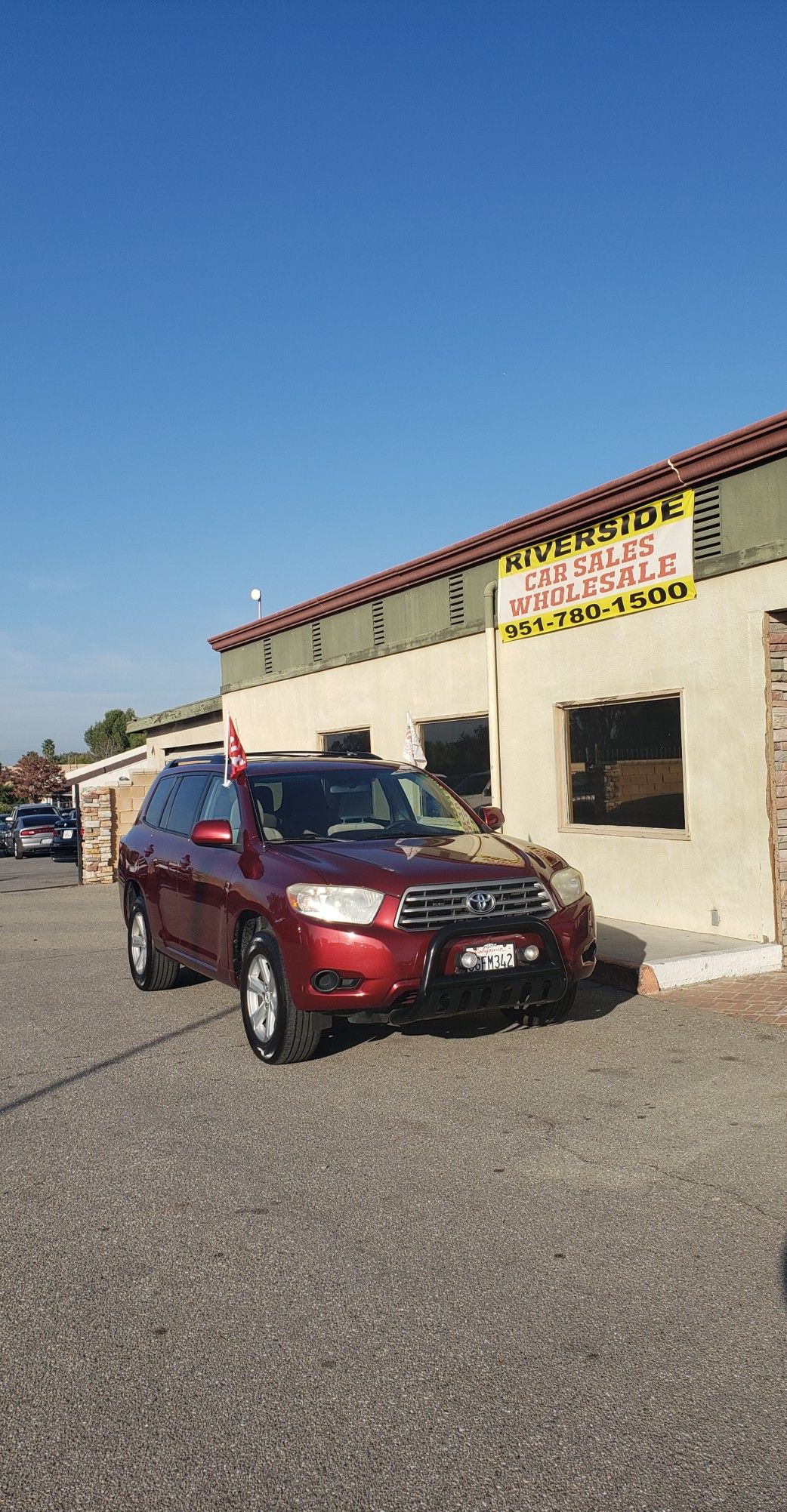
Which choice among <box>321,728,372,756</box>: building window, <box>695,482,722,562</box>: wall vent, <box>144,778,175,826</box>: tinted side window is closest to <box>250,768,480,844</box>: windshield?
<box>144,778,175,826</box>: tinted side window

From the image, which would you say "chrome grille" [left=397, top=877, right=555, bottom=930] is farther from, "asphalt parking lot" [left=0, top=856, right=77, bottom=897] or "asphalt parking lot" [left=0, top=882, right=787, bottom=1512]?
"asphalt parking lot" [left=0, top=856, right=77, bottom=897]

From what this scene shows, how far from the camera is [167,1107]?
6180 millimetres

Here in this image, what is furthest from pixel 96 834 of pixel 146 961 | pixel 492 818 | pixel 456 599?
pixel 492 818

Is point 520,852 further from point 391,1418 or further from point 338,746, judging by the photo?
point 338,746

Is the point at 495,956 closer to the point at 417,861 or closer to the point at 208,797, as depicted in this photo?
the point at 417,861

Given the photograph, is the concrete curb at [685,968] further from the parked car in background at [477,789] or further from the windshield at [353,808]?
the parked car in background at [477,789]

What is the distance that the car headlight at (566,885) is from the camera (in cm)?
727

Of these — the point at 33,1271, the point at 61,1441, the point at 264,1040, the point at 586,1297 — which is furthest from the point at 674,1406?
the point at 264,1040

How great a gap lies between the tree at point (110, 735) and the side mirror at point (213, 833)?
295ft

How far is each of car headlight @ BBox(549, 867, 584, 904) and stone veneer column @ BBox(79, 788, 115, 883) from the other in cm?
1567

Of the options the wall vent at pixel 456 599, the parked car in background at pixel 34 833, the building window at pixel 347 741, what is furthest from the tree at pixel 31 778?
the wall vent at pixel 456 599

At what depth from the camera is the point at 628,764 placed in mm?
11789

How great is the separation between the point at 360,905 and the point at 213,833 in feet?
4.44

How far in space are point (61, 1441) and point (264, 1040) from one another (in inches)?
155
